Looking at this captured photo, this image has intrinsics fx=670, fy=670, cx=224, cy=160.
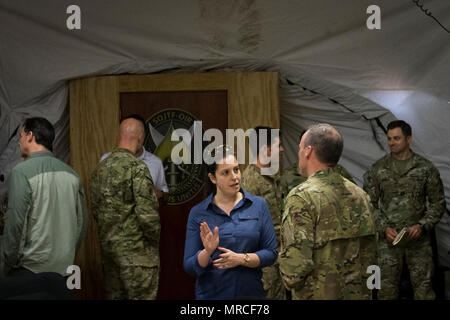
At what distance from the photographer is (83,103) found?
5828 mm

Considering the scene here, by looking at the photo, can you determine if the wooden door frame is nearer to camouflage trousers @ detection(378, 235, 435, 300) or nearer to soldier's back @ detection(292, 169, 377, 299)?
camouflage trousers @ detection(378, 235, 435, 300)

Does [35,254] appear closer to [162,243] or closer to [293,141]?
[162,243]

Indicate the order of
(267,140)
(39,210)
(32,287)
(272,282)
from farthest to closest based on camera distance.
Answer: (267,140) < (272,282) < (39,210) < (32,287)

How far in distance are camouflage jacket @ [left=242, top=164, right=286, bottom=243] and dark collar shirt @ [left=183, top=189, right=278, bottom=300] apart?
1187 millimetres

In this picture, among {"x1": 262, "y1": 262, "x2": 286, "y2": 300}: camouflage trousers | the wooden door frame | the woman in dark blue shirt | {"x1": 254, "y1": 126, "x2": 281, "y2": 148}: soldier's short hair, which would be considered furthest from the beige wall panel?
the woman in dark blue shirt

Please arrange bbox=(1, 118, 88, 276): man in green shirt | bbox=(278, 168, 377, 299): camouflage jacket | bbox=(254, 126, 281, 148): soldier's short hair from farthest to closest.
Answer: bbox=(254, 126, 281, 148): soldier's short hair
bbox=(1, 118, 88, 276): man in green shirt
bbox=(278, 168, 377, 299): camouflage jacket

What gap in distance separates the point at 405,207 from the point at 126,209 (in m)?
2.37

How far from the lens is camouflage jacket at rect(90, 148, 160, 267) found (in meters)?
4.77

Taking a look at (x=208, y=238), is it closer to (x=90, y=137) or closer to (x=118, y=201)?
(x=118, y=201)

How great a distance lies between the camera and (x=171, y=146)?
19.6ft

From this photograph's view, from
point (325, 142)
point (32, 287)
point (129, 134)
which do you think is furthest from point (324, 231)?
point (129, 134)
